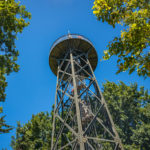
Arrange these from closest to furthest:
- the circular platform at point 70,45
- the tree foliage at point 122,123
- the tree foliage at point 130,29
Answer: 1. the tree foliage at point 130,29
2. the circular platform at point 70,45
3. the tree foliage at point 122,123

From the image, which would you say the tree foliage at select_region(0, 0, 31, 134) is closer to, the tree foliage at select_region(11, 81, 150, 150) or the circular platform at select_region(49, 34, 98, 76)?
the circular platform at select_region(49, 34, 98, 76)

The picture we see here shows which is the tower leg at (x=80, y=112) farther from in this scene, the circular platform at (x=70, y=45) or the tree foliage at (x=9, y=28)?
the tree foliage at (x=9, y=28)

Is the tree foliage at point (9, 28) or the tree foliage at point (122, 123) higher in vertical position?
the tree foliage at point (9, 28)

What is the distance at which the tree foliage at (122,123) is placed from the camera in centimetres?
1524

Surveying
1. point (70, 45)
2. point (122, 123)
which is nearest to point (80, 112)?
point (70, 45)

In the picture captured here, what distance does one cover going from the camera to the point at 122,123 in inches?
763

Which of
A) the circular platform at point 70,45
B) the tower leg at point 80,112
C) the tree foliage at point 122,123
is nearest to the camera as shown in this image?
the tower leg at point 80,112

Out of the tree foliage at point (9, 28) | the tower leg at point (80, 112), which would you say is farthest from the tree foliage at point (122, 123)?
the tree foliage at point (9, 28)

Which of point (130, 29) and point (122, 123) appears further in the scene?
point (122, 123)

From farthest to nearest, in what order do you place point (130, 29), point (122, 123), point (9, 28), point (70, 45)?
1. point (122, 123)
2. point (70, 45)
3. point (9, 28)
4. point (130, 29)

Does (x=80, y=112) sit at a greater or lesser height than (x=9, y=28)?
lesser

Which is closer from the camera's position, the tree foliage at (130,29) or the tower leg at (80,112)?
the tree foliage at (130,29)

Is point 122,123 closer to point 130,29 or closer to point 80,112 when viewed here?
point 80,112

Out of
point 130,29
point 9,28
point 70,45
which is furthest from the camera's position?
point 70,45
